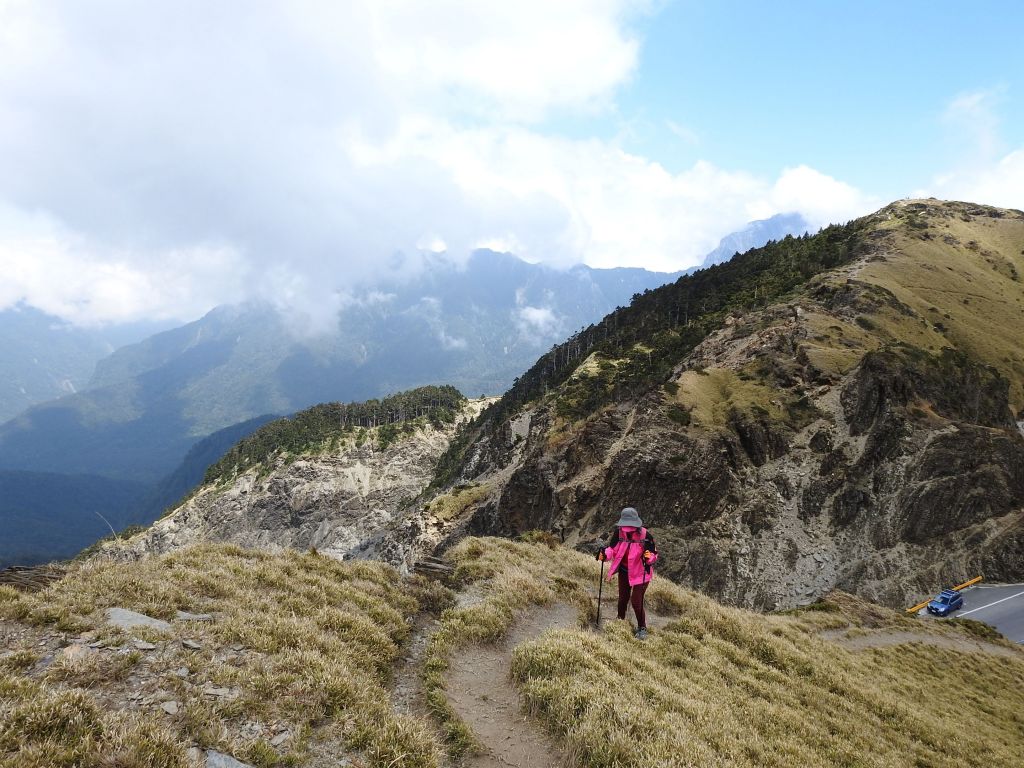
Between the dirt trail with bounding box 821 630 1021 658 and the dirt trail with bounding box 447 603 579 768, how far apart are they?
56.3ft

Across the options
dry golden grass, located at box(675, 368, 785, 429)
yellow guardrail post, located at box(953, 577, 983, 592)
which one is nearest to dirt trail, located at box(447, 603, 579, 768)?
dry golden grass, located at box(675, 368, 785, 429)

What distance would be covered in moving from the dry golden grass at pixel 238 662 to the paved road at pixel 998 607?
141 ft

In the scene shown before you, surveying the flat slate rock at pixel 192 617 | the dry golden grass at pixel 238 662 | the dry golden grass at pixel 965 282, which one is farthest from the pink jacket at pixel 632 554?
the dry golden grass at pixel 965 282

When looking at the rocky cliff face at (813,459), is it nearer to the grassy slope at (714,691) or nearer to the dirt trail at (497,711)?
the grassy slope at (714,691)

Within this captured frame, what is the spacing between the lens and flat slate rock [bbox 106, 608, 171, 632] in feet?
25.5

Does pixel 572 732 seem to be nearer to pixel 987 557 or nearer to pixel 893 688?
pixel 893 688

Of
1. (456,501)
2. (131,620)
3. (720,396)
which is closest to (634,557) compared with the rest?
(131,620)

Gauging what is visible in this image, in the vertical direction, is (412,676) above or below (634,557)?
below

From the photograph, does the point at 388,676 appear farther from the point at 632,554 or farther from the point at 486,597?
the point at 632,554

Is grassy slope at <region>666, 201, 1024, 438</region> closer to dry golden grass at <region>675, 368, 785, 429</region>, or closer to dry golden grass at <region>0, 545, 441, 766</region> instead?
dry golden grass at <region>675, 368, 785, 429</region>

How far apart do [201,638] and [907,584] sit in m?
52.8

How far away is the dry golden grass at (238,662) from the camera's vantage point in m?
5.69

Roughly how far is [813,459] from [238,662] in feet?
180

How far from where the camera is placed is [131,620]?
799 cm
